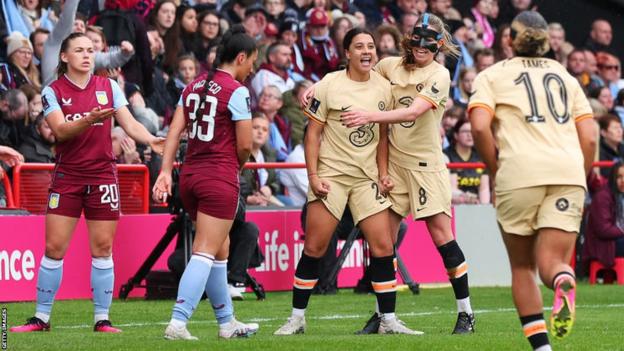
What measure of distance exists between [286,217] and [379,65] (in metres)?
6.12

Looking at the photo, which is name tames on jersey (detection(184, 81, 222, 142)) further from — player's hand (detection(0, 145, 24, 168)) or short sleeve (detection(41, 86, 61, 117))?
player's hand (detection(0, 145, 24, 168))

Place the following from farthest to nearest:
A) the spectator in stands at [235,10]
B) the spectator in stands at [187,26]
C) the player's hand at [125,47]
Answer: the spectator in stands at [235,10] < the spectator in stands at [187,26] < the player's hand at [125,47]

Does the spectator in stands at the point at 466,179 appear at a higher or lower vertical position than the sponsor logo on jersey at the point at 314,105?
lower

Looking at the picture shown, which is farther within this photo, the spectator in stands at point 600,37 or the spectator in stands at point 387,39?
the spectator in stands at point 600,37

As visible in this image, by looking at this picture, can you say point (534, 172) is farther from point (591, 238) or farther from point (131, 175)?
point (591, 238)

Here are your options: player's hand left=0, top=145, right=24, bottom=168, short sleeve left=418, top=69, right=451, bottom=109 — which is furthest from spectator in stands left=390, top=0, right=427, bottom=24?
player's hand left=0, top=145, right=24, bottom=168

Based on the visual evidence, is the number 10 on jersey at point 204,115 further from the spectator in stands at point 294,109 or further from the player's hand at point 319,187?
the spectator in stands at point 294,109

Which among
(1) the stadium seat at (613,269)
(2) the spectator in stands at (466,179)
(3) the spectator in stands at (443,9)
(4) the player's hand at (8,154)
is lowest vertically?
(1) the stadium seat at (613,269)

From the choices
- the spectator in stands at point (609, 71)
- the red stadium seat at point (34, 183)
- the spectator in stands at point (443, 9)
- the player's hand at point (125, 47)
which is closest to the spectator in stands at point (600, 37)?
the spectator in stands at point (609, 71)

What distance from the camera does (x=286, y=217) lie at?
17.0 m

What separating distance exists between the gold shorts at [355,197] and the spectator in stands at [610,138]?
11095 millimetres

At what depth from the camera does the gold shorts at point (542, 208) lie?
8062 millimetres

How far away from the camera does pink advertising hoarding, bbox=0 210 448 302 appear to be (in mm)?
14609

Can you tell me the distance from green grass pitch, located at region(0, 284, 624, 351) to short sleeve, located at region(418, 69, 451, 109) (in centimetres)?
170
